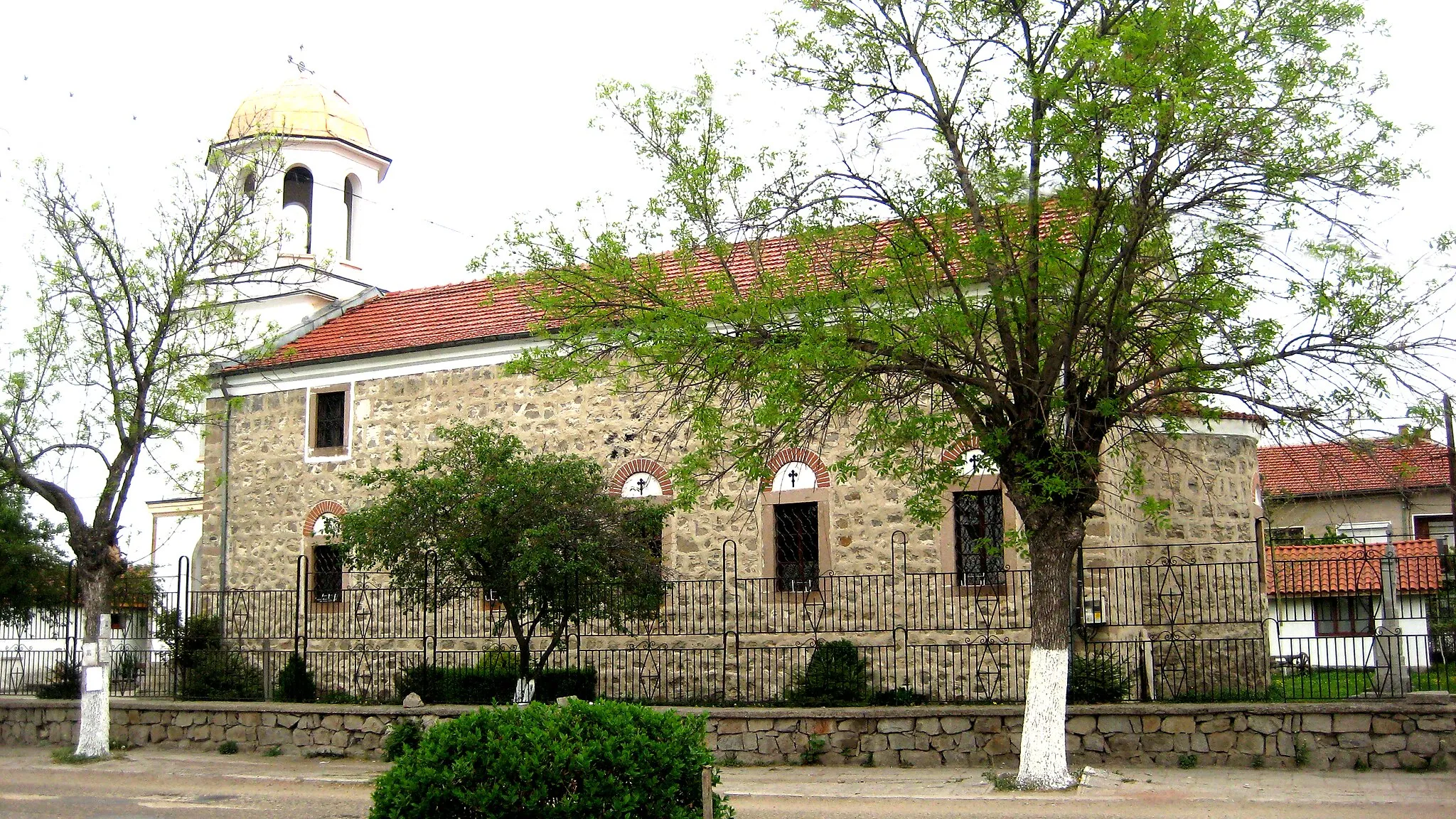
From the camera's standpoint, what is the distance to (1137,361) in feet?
41.5

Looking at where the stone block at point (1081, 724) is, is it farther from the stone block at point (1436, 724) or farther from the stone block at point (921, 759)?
the stone block at point (1436, 724)

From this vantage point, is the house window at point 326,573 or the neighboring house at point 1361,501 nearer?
the neighboring house at point 1361,501

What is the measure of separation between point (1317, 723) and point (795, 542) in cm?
780

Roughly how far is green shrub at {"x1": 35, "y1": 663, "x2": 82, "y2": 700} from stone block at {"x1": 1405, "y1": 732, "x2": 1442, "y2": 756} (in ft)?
58.7

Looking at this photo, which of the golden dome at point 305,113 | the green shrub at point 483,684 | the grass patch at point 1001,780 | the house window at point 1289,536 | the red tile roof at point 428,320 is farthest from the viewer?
the golden dome at point 305,113

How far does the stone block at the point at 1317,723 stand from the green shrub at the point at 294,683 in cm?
1317

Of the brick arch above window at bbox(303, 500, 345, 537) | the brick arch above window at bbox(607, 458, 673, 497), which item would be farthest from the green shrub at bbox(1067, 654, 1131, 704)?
the brick arch above window at bbox(303, 500, 345, 537)

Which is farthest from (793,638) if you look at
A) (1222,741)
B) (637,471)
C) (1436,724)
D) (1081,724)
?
(1436,724)

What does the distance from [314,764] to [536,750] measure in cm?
907

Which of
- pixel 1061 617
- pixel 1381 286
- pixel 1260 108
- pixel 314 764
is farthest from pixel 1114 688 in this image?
pixel 314 764

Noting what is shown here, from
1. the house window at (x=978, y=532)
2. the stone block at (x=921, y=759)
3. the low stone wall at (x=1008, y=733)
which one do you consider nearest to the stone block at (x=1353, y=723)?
the low stone wall at (x=1008, y=733)

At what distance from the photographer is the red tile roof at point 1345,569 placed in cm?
1309

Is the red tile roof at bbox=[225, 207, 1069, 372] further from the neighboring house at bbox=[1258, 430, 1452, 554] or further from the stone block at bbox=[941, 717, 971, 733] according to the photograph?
the neighboring house at bbox=[1258, 430, 1452, 554]

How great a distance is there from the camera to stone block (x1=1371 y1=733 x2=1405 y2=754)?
12141 mm
